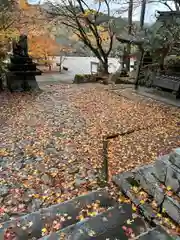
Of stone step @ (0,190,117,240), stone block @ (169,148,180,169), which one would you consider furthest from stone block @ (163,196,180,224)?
stone step @ (0,190,117,240)

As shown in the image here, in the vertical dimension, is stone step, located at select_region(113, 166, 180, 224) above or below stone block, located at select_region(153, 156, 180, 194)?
below

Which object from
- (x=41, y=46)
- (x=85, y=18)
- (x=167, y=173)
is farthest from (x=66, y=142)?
(x=41, y=46)

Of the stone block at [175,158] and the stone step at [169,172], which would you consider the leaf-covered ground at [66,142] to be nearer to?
the stone step at [169,172]

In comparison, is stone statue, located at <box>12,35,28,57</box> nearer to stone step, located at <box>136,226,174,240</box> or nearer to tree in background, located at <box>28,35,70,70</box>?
tree in background, located at <box>28,35,70,70</box>

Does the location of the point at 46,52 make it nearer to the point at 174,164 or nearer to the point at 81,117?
the point at 81,117

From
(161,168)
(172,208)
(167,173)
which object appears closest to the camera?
(172,208)

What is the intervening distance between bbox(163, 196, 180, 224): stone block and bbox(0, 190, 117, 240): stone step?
1.85 feet

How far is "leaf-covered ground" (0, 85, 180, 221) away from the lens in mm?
2867

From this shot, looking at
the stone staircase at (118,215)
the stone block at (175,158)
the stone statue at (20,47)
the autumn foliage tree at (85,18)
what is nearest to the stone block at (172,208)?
the stone staircase at (118,215)

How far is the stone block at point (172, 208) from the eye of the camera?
203 centimetres

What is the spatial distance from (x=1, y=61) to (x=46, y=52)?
808 centimetres

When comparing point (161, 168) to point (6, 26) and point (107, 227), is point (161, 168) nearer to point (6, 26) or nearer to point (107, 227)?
point (107, 227)

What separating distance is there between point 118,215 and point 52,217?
67 centimetres

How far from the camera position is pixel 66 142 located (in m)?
4.23
